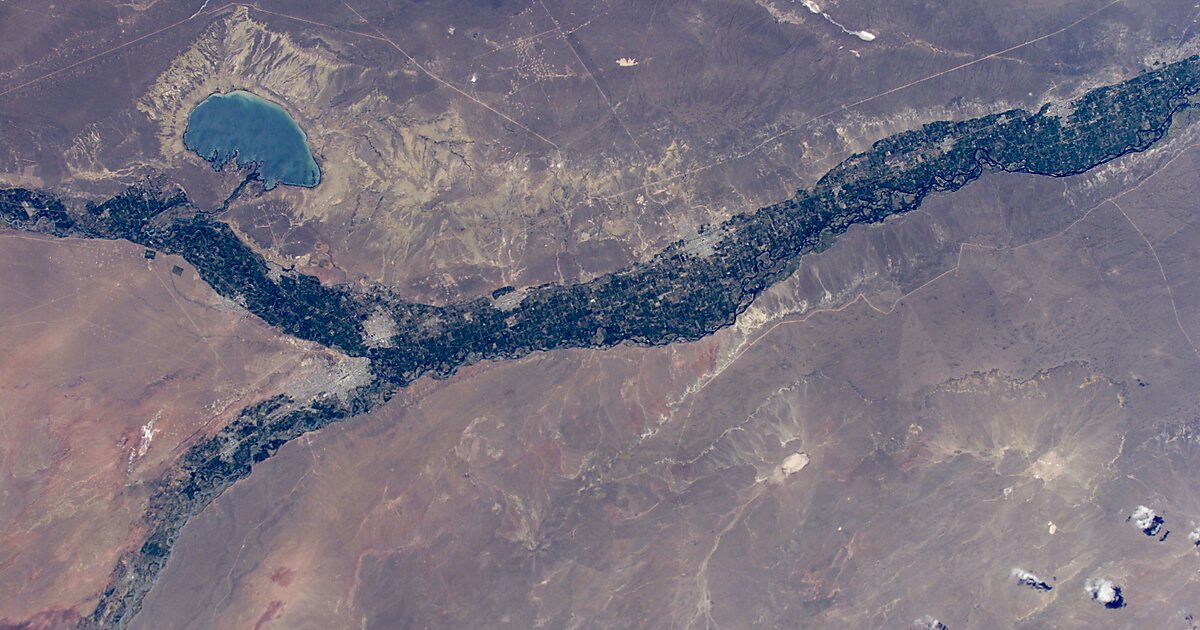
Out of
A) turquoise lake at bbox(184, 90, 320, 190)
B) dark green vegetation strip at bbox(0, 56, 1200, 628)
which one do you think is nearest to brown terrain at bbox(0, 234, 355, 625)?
dark green vegetation strip at bbox(0, 56, 1200, 628)

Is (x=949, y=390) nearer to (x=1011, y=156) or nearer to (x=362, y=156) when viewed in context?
(x=1011, y=156)

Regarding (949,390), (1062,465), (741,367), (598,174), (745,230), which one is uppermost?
(598,174)

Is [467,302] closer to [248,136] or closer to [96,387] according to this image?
[248,136]

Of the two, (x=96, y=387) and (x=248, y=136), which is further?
(x=248, y=136)

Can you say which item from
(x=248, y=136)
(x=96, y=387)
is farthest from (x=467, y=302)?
(x=96, y=387)

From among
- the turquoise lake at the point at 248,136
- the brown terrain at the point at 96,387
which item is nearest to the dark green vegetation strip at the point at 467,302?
the brown terrain at the point at 96,387

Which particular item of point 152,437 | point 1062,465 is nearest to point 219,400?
point 152,437
